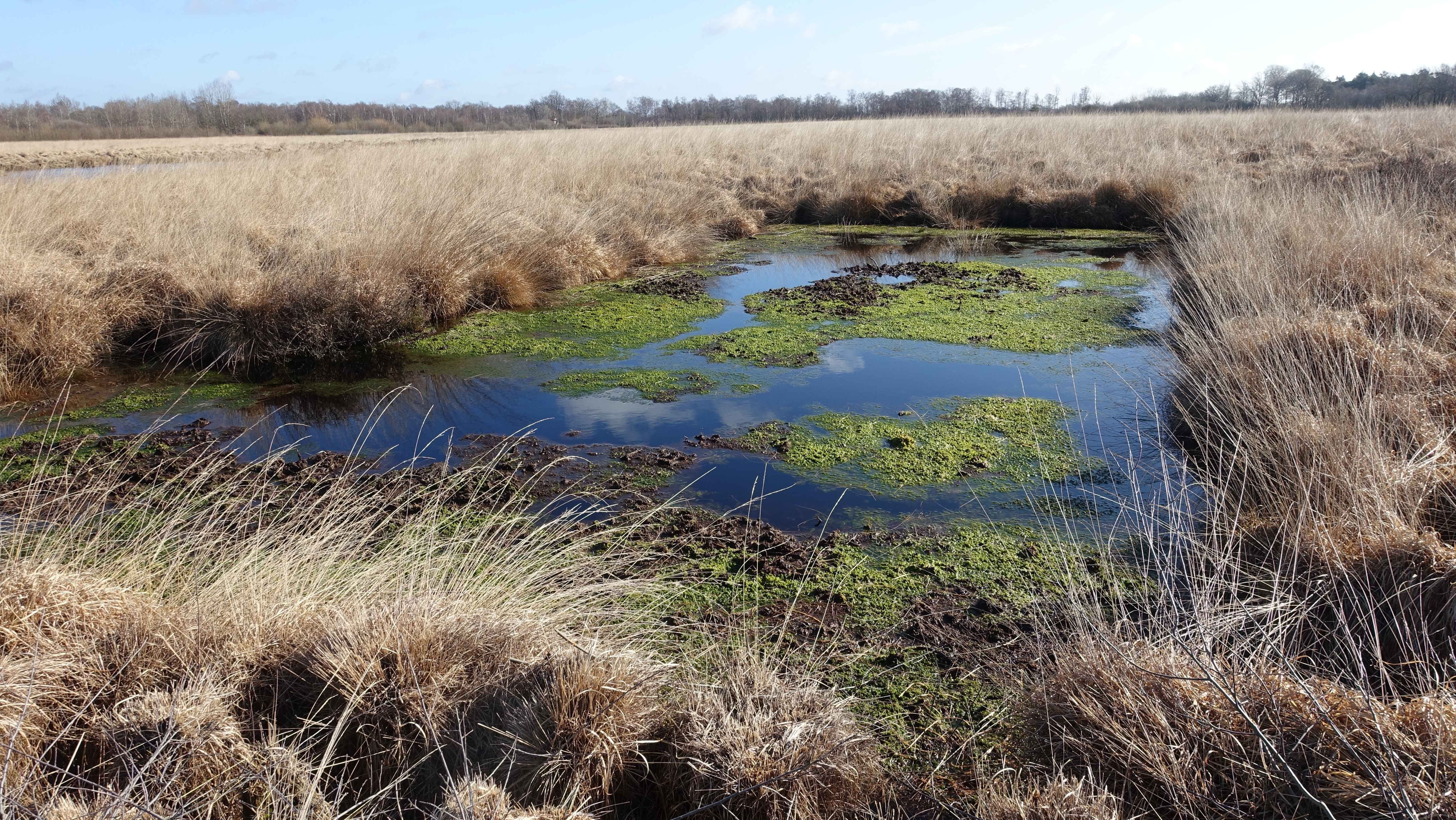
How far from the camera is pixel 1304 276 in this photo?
17.8 ft

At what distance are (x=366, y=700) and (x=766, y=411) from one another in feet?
10.5

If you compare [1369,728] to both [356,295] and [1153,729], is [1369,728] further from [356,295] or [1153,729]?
[356,295]

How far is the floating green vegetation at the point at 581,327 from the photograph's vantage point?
6.53 metres

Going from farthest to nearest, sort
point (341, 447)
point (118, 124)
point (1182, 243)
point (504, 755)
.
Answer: point (118, 124) → point (1182, 243) → point (341, 447) → point (504, 755)

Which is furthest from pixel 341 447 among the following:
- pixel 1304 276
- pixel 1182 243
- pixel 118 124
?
pixel 118 124

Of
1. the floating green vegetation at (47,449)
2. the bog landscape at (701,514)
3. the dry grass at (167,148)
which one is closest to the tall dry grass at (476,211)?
the bog landscape at (701,514)

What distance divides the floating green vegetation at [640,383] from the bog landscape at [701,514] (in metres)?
0.05

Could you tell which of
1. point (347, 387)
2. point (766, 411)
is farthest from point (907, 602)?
point (347, 387)

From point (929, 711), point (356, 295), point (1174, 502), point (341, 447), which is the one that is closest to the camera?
point (929, 711)

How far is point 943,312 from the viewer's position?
24.1ft

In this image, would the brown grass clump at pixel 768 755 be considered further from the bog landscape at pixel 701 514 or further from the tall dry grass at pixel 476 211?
the tall dry grass at pixel 476 211

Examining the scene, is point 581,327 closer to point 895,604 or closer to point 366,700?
point 895,604

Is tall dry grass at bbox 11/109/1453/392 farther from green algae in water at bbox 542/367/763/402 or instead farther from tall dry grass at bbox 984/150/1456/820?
tall dry grass at bbox 984/150/1456/820

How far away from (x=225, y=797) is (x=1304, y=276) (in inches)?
250
